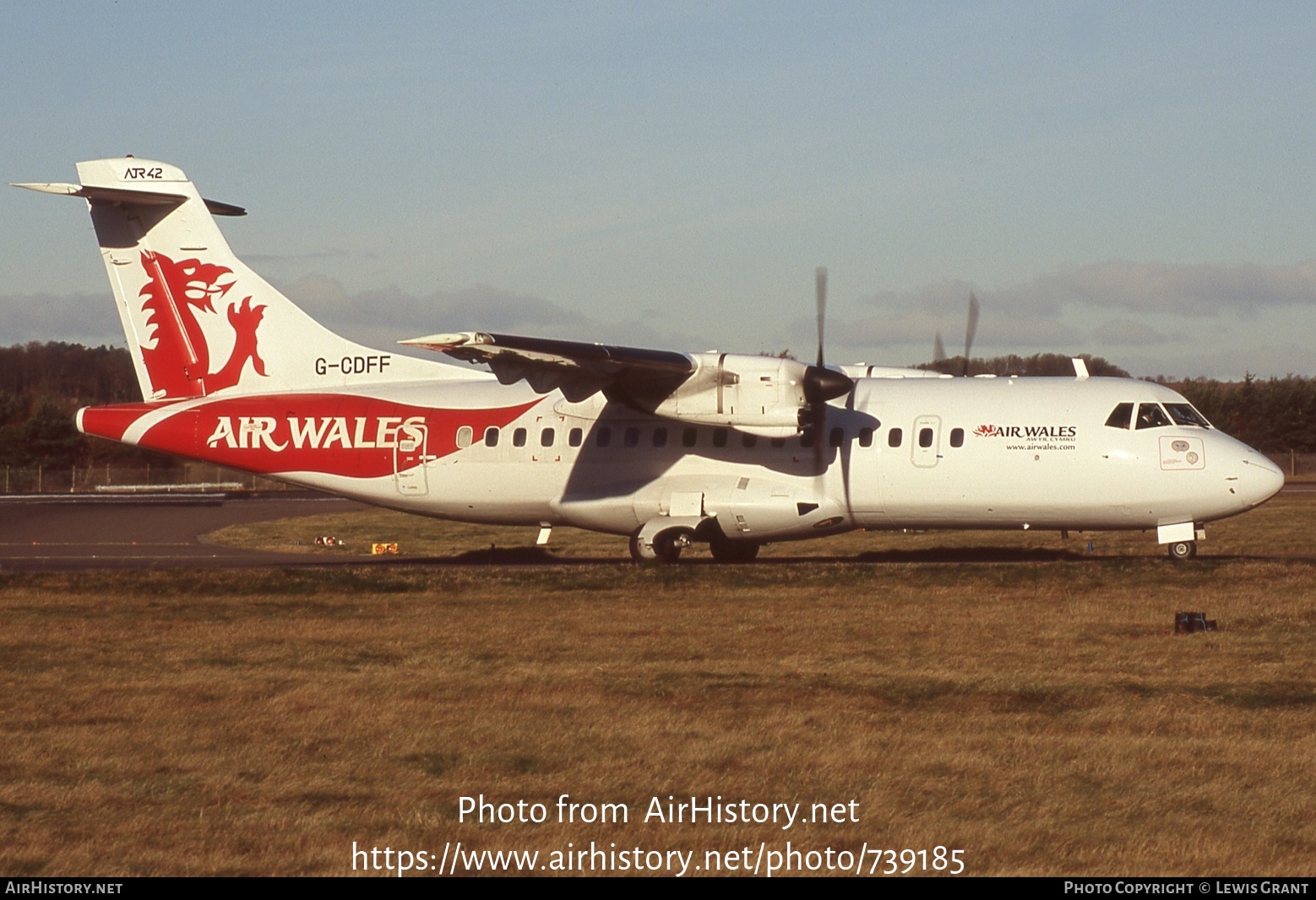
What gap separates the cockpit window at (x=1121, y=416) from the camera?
2331cm

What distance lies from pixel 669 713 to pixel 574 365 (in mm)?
12077

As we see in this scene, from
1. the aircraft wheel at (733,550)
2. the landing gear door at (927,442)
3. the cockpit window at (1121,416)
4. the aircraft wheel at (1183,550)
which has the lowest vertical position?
the aircraft wheel at (733,550)

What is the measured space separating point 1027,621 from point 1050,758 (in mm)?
7187

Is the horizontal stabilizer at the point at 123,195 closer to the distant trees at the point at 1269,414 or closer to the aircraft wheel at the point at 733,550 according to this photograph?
the aircraft wheel at the point at 733,550

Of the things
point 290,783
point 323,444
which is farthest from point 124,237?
point 290,783

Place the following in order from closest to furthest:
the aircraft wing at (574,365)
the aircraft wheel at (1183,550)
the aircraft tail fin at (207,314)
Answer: the aircraft wing at (574,365) → the aircraft wheel at (1183,550) → the aircraft tail fin at (207,314)

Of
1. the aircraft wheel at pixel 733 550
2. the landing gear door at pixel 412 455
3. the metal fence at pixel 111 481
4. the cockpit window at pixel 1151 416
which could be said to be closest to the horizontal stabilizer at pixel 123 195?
the landing gear door at pixel 412 455

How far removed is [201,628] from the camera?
667 inches

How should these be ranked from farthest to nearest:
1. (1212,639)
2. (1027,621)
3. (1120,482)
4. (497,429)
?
(497,429) < (1120,482) < (1027,621) < (1212,639)

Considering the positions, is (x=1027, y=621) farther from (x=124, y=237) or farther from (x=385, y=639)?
(x=124, y=237)

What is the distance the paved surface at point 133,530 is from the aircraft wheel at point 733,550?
8559 millimetres

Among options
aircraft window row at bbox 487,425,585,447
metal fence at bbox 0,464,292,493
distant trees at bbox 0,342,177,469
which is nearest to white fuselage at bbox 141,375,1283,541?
aircraft window row at bbox 487,425,585,447

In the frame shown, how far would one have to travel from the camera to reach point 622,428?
25.7 metres
